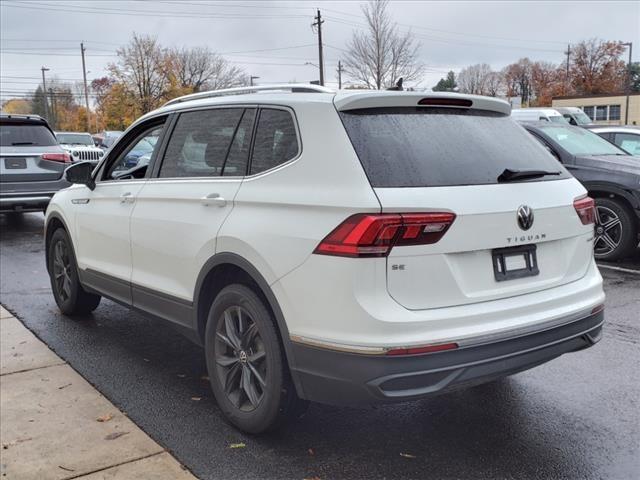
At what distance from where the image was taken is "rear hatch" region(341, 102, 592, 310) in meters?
2.94

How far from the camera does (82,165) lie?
17.6 feet

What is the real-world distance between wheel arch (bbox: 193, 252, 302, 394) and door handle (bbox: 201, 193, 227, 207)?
0.98ft

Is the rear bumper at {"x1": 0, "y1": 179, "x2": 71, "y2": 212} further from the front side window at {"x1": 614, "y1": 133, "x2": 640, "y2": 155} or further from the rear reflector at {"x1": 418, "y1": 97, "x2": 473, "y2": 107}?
the front side window at {"x1": 614, "y1": 133, "x2": 640, "y2": 155}

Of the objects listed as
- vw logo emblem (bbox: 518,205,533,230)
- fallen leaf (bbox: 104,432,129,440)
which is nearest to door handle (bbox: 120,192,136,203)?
fallen leaf (bbox: 104,432,129,440)

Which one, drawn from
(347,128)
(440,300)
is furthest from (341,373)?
(347,128)

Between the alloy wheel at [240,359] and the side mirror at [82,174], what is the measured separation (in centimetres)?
227

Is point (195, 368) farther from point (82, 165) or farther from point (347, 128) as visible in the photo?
point (347, 128)

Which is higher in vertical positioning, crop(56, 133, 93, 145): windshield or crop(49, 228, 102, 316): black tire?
crop(56, 133, 93, 145): windshield

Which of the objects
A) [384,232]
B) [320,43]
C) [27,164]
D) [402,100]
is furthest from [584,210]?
[320,43]

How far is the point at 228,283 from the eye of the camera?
12.3ft

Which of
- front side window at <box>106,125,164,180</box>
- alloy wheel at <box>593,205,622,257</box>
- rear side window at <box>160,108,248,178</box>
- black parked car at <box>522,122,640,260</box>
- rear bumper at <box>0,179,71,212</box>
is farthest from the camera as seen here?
rear bumper at <box>0,179,71,212</box>

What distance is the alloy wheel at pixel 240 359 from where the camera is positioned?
11.5 ft

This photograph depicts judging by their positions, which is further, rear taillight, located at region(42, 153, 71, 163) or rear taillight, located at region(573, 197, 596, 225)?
rear taillight, located at region(42, 153, 71, 163)

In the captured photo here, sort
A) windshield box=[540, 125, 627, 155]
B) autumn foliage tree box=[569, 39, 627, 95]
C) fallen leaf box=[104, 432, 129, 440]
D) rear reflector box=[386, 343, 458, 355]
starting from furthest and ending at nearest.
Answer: autumn foliage tree box=[569, 39, 627, 95] → windshield box=[540, 125, 627, 155] → fallen leaf box=[104, 432, 129, 440] → rear reflector box=[386, 343, 458, 355]
